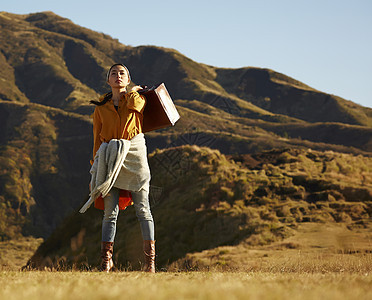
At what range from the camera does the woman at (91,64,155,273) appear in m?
5.07

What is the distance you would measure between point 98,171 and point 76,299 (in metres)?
2.69

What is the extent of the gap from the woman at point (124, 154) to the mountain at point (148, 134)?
894 cm

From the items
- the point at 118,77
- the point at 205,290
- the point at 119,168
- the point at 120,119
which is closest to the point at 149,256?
the point at 119,168

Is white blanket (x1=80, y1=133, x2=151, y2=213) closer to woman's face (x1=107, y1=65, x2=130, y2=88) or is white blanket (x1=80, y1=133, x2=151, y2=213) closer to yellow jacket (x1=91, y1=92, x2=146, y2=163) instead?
yellow jacket (x1=91, y1=92, x2=146, y2=163)

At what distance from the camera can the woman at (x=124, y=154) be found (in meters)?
5.07

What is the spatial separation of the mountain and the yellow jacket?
9.11m

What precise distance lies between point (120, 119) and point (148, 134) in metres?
79.3

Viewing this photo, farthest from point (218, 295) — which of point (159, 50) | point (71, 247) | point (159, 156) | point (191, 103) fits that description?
point (159, 50)

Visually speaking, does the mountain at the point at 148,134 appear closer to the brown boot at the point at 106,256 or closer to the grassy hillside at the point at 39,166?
the grassy hillside at the point at 39,166

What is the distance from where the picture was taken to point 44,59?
146 m

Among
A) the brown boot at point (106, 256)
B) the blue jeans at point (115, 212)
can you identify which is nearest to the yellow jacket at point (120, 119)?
the blue jeans at point (115, 212)

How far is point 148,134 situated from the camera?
3319 inches

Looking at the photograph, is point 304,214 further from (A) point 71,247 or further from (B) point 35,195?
(B) point 35,195

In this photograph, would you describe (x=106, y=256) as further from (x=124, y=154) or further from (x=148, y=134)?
(x=148, y=134)
